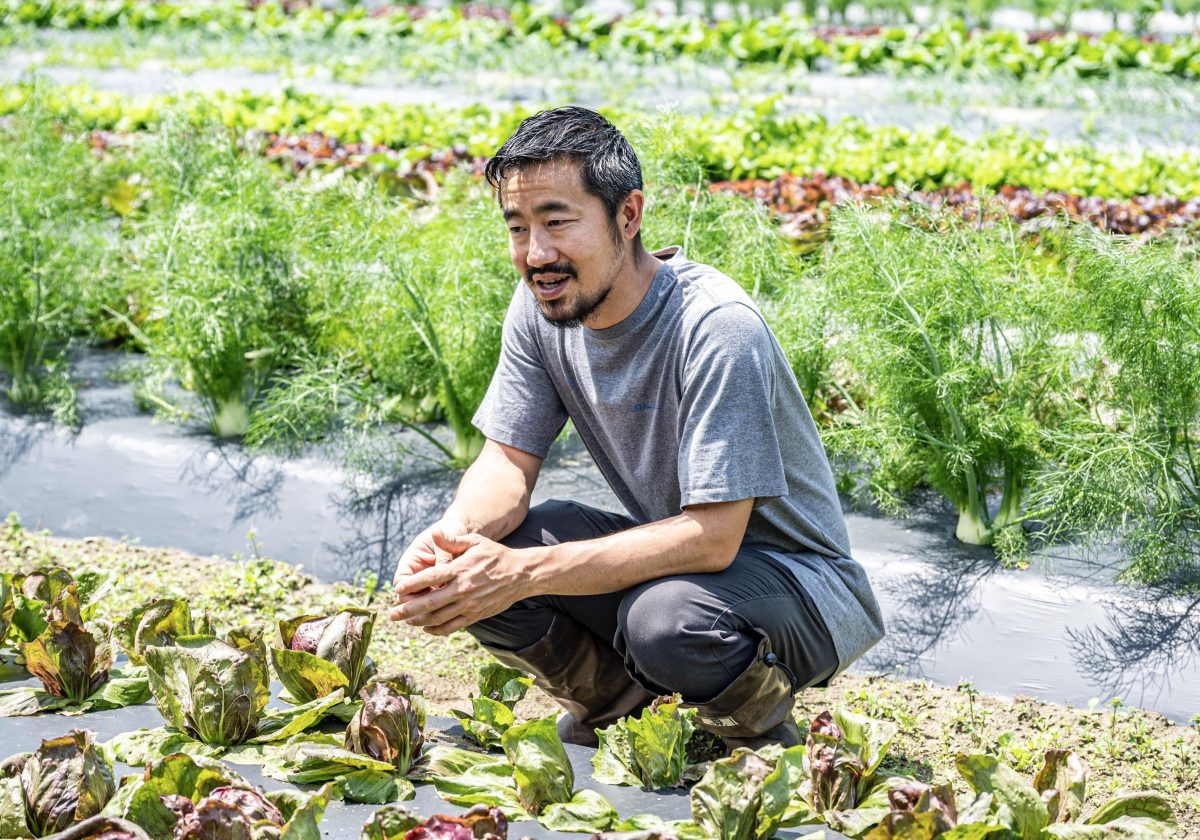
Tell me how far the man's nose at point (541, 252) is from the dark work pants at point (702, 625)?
582 mm

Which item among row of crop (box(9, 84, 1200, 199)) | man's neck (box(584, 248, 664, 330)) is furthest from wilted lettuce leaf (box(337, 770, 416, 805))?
row of crop (box(9, 84, 1200, 199))

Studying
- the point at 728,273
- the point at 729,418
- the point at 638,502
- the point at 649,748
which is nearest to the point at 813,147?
the point at 728,273

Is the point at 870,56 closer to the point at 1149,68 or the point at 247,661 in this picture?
the point at 1149,68

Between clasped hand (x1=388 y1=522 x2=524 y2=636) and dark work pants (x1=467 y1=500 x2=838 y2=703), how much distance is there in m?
0.17

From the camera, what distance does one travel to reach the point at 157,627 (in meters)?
2.41

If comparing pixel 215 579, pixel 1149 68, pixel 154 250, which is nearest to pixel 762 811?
pixel 215 579

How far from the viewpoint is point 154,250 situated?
13.6ft

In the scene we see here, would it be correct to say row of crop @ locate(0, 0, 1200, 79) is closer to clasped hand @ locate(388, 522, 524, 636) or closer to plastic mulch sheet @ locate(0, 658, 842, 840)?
clasped hand @ locate(388, 522, 524, 636)

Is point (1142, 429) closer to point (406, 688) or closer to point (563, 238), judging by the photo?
point (563, 238)

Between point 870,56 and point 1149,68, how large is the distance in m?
1.93

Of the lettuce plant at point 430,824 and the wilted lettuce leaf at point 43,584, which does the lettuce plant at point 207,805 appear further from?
the wilted lettuce leaf at point 43,584

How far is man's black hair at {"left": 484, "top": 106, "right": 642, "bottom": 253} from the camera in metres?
2.36

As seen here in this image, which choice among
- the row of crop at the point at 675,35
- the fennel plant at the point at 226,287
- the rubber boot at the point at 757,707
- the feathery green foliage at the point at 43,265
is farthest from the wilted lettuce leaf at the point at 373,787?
the row of crop at the point at 675,35

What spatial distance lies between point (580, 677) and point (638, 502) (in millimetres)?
347
